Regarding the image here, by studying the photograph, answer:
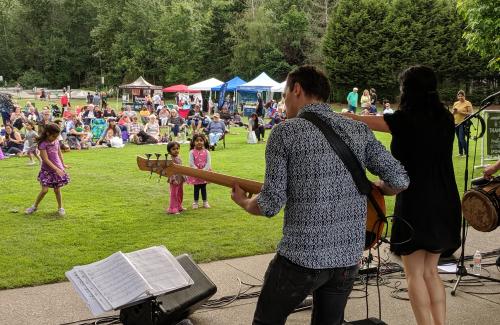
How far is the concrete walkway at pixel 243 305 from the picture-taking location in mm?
4301

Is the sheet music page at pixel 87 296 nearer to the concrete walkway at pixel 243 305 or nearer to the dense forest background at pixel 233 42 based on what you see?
the concrete walkway at pixel 243 305

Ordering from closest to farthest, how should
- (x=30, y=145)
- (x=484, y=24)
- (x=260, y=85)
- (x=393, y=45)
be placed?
(x=484, y=24), (x=30, y=145), (x=260, y=85), (x=393, y=45)

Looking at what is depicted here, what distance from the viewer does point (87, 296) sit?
323 centimetres

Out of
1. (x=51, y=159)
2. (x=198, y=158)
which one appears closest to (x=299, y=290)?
(x=198, y=158)

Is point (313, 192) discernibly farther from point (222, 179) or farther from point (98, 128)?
point (98, 128)

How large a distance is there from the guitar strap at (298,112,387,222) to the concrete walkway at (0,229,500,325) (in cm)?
201

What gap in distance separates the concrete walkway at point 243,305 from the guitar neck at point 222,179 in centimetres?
136

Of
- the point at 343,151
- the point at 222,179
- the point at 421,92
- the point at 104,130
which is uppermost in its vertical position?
the point at 421,92

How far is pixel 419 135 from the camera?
3.25m

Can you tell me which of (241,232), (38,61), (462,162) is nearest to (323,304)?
(241,232)

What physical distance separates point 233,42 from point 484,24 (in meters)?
48.3

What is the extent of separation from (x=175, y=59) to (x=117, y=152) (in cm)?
4465

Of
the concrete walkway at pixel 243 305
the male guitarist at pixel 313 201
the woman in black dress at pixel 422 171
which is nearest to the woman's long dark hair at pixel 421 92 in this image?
the woman in black dress at pixel 422 171

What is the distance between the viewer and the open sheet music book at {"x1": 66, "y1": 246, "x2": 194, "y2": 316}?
3.25 meters
